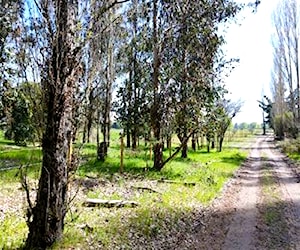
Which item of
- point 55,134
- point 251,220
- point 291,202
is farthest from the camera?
point 291,202

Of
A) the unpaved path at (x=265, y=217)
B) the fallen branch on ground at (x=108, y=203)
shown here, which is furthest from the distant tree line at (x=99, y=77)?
the unpaved path at (x=265, y=217)

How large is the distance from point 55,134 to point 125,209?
3.91 meters

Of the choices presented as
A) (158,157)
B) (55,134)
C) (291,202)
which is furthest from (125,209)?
(158,157)

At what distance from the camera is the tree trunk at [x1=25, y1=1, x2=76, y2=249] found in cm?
579

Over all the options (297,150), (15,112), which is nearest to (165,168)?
(15,112)

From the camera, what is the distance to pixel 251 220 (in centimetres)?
948

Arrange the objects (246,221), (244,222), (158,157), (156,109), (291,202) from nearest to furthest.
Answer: (244,222), (246,221), (291,202), (156,109), (158,157)

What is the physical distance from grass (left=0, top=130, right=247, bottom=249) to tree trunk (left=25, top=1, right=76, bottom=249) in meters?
0.36

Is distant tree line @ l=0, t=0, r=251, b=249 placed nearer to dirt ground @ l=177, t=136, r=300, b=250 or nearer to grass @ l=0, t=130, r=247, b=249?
grass @ l=0, t=130, r=247, b=249

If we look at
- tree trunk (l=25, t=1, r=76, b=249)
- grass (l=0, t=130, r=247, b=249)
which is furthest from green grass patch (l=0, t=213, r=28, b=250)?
tree trunk (l=25, t=1, r=76, b=249)

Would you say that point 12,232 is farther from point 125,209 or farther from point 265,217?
point 265,217

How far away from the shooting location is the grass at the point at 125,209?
6824 mm

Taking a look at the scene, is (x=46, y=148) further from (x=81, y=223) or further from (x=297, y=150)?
(x=297, y=150)

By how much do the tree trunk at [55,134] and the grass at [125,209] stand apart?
363mm
